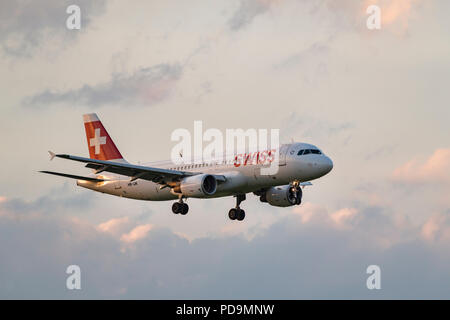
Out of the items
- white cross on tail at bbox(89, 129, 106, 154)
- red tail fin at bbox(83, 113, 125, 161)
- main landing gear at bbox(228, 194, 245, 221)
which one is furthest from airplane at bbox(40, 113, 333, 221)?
white cross on tail at bbox(89, 129, 106, 154)

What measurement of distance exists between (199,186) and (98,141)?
18.5 metres

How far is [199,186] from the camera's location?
70125 millimetres

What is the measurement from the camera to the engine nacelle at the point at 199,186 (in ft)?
230

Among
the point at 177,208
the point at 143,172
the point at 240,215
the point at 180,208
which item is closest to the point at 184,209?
the point at 180,208

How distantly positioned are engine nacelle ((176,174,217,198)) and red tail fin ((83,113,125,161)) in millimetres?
14253

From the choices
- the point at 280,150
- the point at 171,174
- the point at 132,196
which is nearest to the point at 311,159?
A: the point at 280,150

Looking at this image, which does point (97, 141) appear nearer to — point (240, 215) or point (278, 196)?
point (240, 215)

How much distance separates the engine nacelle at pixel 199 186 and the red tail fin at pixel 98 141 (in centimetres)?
1425

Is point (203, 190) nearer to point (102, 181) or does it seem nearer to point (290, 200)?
point (290, 200)

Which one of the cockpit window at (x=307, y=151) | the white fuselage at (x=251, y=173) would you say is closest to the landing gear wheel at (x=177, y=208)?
the white fuselage at (x=251, y=173)

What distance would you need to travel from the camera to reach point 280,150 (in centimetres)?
6906
